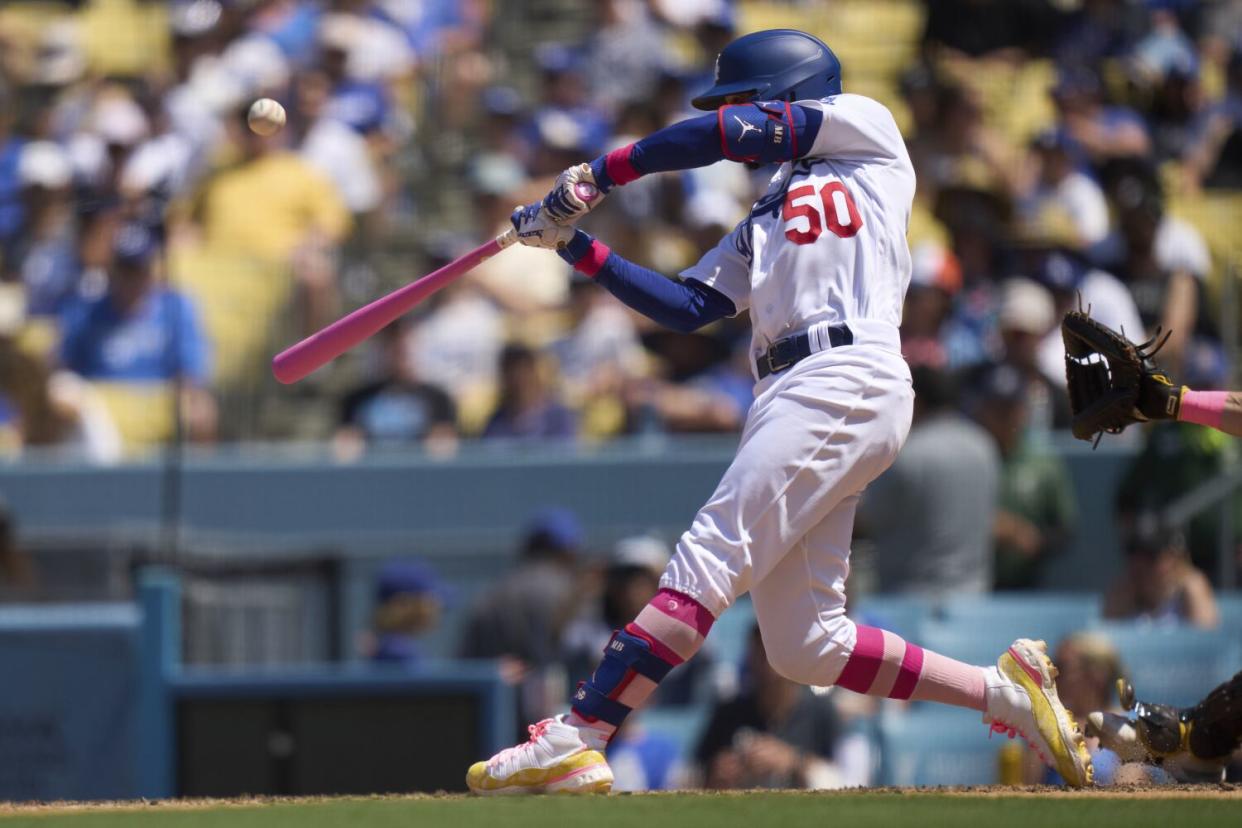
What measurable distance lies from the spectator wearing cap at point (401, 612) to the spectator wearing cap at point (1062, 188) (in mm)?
4133

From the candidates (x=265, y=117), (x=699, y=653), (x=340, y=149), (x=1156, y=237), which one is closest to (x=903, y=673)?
(x=265, y=117)

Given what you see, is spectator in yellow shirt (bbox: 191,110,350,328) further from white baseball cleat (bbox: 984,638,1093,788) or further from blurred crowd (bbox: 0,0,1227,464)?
white baseball cleat (bbox: 984,638,1093,788)

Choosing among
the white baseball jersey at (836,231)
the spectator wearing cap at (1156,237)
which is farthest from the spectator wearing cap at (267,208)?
the white baseball jersey at (836,231)

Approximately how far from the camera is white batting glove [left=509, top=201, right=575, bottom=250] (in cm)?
526

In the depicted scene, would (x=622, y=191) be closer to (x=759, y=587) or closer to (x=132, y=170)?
(x=132, y=170)

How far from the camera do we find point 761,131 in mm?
4961

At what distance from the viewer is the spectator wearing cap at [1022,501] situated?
8.84 m

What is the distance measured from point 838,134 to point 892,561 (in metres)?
3.87

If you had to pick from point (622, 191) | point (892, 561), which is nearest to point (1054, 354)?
point (892, 561)

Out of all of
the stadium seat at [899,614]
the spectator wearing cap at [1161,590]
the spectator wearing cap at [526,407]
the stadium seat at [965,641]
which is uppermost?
the spectator wearing cap at [526,407]

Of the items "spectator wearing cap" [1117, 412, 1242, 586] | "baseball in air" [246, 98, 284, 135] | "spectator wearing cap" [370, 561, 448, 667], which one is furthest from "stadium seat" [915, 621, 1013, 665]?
"baseball in air" [246, 98, 284, 135]

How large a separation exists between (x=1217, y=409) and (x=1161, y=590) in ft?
10.1

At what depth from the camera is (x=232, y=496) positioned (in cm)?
962

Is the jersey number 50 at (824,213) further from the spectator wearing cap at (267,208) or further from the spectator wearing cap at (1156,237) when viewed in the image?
the spectator wearing cap at (267,208)
